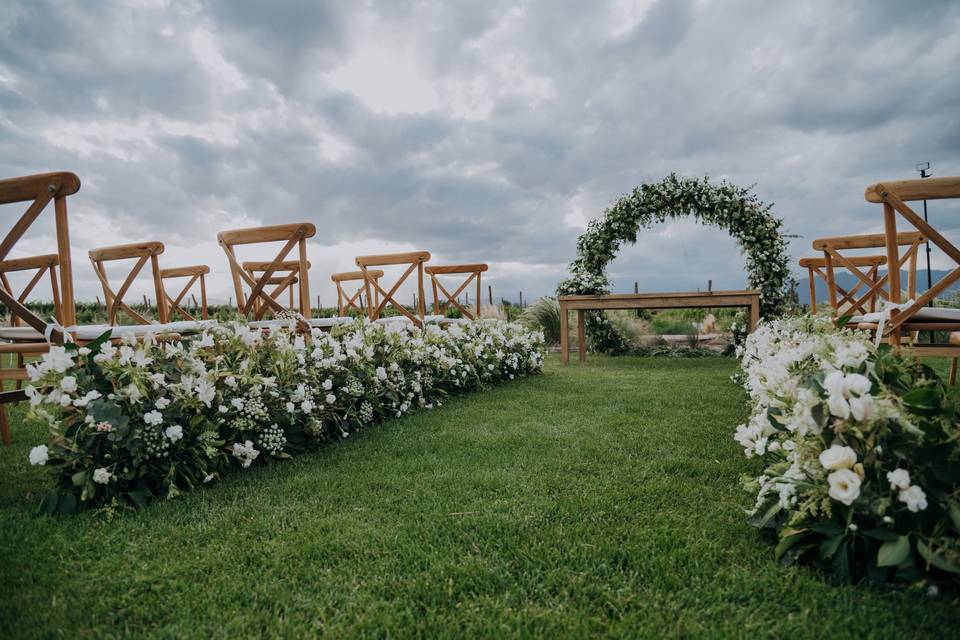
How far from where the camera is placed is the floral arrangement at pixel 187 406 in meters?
1.97

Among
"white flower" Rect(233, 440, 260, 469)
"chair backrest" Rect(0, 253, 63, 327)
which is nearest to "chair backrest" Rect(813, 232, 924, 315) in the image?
"white flower" Rect(233, 440, 260, 469)

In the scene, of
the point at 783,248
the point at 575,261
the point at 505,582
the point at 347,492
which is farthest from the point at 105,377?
the point at 783,248

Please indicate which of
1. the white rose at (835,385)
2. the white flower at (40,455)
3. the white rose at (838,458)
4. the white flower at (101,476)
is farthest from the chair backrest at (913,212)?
A: the white flower at (40,455)

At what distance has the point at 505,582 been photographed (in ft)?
4.47

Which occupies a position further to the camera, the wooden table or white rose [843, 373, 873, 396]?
the wooden table

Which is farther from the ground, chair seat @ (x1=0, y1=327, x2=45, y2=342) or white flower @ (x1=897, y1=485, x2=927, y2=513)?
chair seat @ (x1=0, y1=327, x2=45, y2=342)

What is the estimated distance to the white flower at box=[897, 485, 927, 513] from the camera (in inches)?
46.2

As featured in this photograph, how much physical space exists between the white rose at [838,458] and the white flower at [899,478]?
0.25 ft

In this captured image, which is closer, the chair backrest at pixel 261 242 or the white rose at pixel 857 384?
the white rose at pixel 857 384

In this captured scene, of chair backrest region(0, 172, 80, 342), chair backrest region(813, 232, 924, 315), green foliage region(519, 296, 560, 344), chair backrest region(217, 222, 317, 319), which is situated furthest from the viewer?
green foliage region(519, 296, 560, 344)

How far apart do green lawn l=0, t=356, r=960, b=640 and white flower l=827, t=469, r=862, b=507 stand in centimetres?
26

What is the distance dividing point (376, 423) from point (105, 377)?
62.7 inches

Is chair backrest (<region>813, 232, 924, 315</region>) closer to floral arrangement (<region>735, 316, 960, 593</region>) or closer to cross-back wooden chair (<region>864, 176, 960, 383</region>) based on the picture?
cross-back wooden chair (<region>864, 176, 960, 383</region>)

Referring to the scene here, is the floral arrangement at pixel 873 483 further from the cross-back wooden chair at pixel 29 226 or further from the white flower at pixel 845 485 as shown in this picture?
the cross-back wooden chair at pixel 29 226
